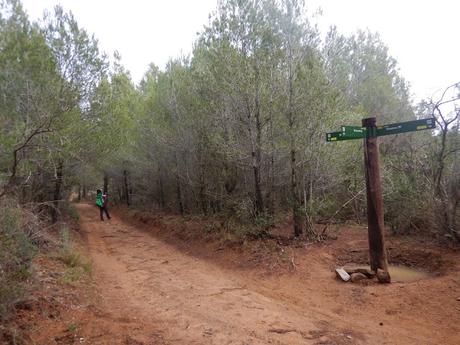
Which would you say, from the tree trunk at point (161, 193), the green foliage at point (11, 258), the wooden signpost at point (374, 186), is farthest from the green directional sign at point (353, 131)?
the tree trunk at point (161, 193)

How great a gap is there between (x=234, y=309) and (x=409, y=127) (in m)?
4.78

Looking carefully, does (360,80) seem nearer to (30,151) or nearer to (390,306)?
(390,306)

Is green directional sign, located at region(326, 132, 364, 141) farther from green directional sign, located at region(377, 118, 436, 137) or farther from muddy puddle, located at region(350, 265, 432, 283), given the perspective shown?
muddy puddle, located at region(350, 265, 432, 283)

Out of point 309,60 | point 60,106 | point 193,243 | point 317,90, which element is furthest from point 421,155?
point 60,106

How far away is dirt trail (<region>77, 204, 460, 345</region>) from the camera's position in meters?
4.40

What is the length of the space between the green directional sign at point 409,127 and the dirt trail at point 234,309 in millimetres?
3054

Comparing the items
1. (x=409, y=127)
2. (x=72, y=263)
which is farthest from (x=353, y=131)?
(x=72, y=263)

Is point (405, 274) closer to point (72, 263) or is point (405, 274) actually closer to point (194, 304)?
point (194, 304)

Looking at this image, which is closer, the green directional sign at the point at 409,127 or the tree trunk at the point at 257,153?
the green directional sign at the point at 409,127

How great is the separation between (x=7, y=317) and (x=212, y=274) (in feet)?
15.5

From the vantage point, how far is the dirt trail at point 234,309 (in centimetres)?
440

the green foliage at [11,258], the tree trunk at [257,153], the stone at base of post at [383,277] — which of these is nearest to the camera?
the green foliage at [11,258]

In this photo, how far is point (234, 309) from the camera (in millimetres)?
5453

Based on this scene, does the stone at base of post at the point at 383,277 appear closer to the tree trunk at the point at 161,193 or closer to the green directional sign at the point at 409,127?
the green directional sign at the point at 409,127
